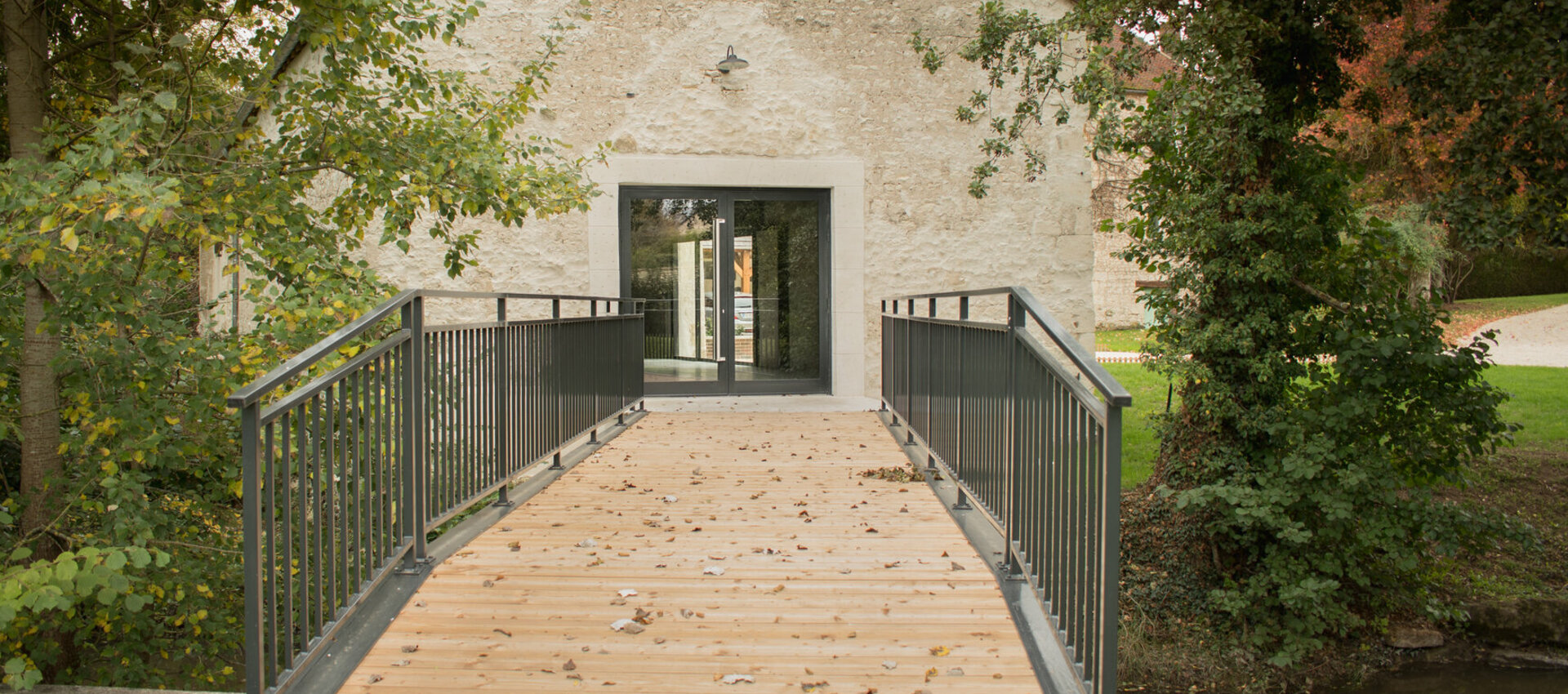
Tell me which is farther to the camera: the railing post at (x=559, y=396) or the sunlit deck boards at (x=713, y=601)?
the railing post at (x=559, y=396)

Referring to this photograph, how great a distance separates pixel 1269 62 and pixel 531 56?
6.46m

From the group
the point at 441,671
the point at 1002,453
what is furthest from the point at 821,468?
the point at 441,671

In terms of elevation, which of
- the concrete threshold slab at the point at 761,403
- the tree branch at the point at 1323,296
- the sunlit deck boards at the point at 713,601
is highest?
the tree branch at the point at 1323,296

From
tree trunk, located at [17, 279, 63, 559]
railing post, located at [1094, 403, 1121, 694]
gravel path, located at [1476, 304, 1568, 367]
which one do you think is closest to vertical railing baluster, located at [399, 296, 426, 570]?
tree trunk, located at [17, 279, 63, 559]

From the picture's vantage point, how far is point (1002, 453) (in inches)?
135

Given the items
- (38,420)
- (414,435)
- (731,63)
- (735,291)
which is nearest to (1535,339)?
(735,291)

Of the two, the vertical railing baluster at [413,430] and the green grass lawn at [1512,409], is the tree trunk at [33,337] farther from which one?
→ the green grass lawn at [1512,409]

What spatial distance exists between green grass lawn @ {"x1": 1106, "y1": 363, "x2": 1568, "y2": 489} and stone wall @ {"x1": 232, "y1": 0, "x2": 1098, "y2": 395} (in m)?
1.41

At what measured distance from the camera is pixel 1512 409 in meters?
11.6

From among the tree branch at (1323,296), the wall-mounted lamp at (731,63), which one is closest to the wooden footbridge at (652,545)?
the tree branch at (1323,296)

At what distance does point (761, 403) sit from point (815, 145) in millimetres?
2691

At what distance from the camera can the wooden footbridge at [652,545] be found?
8.33 feet

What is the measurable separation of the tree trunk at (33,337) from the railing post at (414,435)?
Result: 2.33m

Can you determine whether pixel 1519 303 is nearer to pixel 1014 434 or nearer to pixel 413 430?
pixel 1014 434
